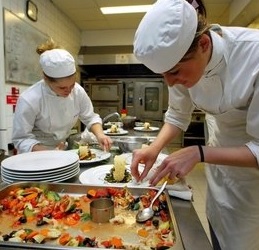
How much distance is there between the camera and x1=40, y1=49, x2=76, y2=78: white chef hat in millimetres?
1554

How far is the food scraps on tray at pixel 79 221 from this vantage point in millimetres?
688

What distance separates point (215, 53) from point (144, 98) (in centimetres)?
478

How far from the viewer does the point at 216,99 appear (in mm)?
975

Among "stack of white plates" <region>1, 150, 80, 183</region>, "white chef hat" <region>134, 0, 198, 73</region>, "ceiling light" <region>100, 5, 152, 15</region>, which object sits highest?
"ceiling light" <region>100, 5, 152, 15</region>

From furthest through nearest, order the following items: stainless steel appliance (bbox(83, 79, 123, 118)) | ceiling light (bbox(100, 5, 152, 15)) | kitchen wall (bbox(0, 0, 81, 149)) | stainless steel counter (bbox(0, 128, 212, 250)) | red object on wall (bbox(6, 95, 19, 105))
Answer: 1. stainless steel appliance (bbox(83, 79, 123, 118))
2. ceiling light (bbox(100, 5, 152, 15))
3. red object on wall (bbox(6, 95, 19, 105))
4. kitchen wall (bbox(0, 0, 81, 149))
5. stainless steel counter (bbox(0, 128, 212, 250))

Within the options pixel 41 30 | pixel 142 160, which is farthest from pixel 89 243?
pixel 41 30

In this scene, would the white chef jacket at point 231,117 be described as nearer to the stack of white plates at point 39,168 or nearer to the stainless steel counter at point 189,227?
the stainless steel counter at point 189,227

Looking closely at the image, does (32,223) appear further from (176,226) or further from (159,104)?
(159,104)

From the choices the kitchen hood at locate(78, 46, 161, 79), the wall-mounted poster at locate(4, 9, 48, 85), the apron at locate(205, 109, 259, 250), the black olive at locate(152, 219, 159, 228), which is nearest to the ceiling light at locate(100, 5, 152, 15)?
the kitchen hood at locate(78, 46, 161, 79)

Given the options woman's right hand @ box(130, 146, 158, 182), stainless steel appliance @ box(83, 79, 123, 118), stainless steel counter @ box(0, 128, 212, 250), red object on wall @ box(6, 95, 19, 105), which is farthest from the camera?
stainless steel appliance @ box(83, 79, 123, 118)

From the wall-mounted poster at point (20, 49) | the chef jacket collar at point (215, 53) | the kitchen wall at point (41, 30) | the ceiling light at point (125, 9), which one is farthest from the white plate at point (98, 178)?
the ceiling light at point (125, 9)

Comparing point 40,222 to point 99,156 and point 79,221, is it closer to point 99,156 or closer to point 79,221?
point 79,221

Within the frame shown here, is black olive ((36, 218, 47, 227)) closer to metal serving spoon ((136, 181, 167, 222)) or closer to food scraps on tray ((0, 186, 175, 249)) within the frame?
food scraps on tray ((0, 186, 175, 249))

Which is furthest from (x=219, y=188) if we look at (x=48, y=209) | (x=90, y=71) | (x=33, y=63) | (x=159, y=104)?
(x=90, y=71)
